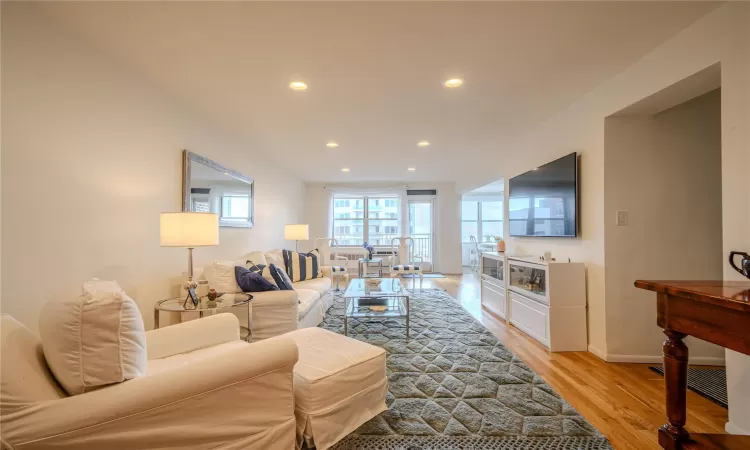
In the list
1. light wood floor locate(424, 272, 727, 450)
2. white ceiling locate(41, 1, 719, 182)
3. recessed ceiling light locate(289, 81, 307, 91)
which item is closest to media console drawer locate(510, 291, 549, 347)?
light wood floor locate(424, 272, 727, 450)

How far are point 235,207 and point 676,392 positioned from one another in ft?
13.2

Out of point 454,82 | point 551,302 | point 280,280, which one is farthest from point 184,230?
point 551,302

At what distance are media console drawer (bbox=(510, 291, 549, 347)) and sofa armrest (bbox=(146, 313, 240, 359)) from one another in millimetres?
2577

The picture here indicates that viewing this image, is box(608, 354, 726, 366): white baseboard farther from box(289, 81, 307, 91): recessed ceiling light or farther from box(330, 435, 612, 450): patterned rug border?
box(289, 81, 307, 91): recessed ceiling light

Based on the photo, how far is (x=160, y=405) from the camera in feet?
3.26

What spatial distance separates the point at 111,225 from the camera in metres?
2.03

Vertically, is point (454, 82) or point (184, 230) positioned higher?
point (454, 82)

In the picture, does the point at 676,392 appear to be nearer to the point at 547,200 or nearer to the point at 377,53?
the point at 547,200

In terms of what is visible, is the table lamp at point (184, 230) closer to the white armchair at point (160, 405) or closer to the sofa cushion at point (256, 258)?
the white armchair at point (160, 405)

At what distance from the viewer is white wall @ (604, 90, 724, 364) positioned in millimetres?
2414

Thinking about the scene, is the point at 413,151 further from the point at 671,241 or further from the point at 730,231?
the point at 730,231

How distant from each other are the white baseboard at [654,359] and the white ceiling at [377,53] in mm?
2230

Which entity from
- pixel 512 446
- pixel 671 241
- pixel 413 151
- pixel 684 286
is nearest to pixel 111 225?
pixel 512 446

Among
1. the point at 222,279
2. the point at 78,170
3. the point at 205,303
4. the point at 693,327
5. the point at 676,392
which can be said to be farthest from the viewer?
the point at 222,279
